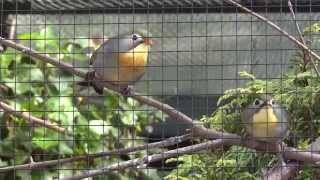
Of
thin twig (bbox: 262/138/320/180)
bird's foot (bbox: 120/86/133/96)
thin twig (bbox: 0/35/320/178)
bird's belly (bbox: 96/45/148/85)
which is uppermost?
bird's belly (bbox: 96/45/148/85)

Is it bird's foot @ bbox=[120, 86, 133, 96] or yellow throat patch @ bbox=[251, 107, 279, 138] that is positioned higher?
bird's foot @ bbox=[120, 86, 133, 96]

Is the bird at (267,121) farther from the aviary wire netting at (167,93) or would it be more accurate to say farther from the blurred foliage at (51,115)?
the blurred foliage at (51,115)

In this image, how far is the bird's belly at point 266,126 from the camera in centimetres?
229

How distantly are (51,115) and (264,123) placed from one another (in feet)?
4.67

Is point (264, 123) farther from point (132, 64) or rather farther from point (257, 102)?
point (132, 64)

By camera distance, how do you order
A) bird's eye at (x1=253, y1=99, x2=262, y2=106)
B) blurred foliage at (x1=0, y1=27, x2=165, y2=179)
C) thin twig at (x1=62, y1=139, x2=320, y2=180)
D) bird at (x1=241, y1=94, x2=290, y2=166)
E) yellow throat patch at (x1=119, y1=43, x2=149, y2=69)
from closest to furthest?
thin twig at (x1=62, y1=139, x2=320, y2=180) < bird at (x1=241, y1=94, x2=290, y2=166) < bird's eye at (x1=253, y1=99, x2=262, y2=106) < yellow throat patch at (x1=119, y1=43, x2=149, y2=69) < blurred foliage at (x1=0, y1=27, x2=165, y2=179)

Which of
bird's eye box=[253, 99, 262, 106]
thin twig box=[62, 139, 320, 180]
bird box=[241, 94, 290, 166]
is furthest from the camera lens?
bird's eye box=[253, 99, 262, 106]

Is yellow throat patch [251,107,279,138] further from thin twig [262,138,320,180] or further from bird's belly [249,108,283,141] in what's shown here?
thin twig [262,138,320,180]

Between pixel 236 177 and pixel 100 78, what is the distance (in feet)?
1.99

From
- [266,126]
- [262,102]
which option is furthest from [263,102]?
[266,126]

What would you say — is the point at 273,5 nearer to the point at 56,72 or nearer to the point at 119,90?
the point at 119,90

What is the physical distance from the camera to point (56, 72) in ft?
12.0

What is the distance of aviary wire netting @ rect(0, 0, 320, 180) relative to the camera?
2.30m

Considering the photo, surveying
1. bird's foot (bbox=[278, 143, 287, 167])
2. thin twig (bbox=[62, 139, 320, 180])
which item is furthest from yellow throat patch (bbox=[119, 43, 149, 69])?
bird's foot (bbox=[278, 143, 287, 167])
